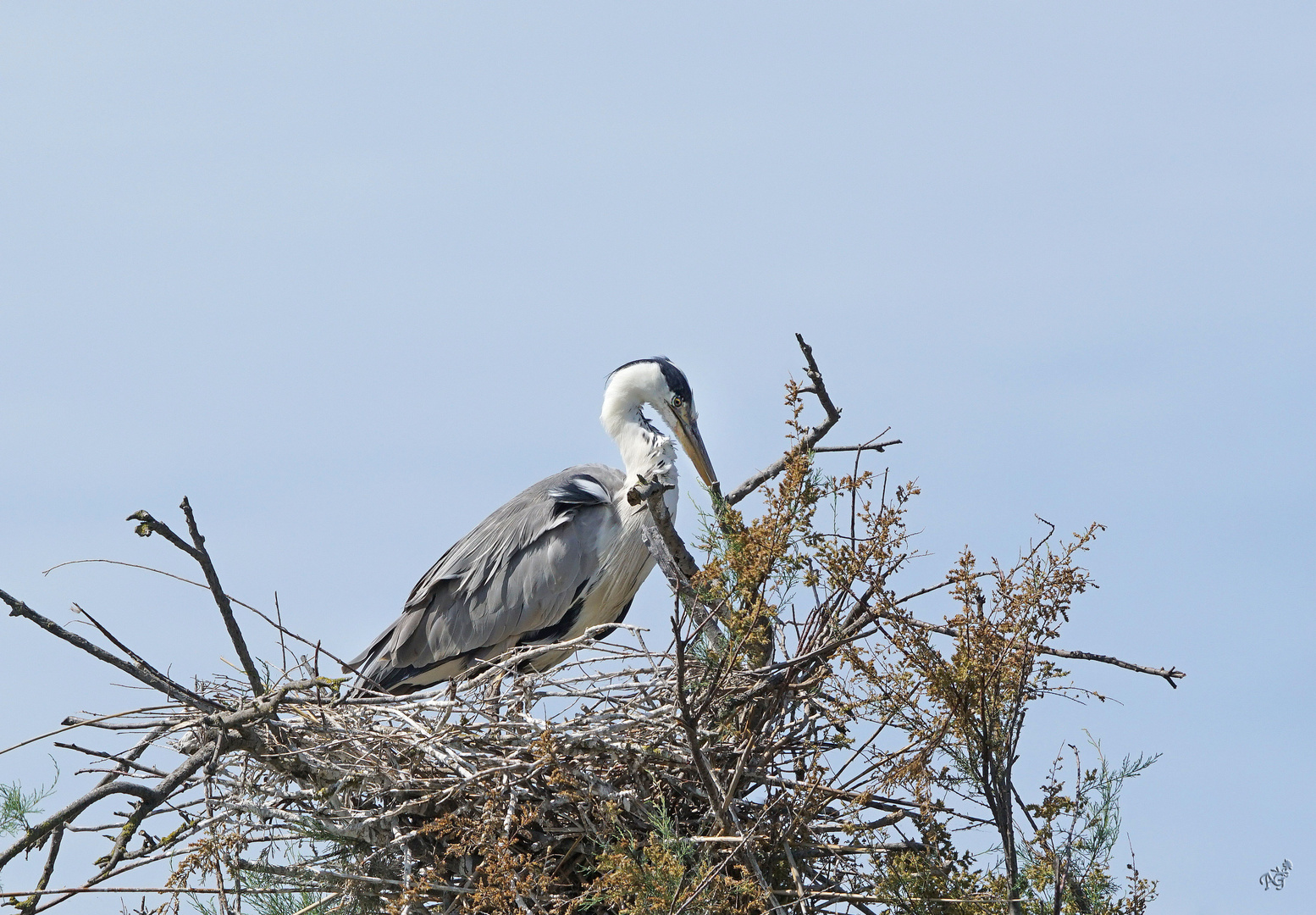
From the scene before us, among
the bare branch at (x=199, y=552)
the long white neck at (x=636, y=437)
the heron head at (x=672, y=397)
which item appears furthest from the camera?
the heron head at (x=672, y=397)

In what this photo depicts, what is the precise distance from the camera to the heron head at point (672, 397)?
7055mm

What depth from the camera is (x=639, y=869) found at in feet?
11.5

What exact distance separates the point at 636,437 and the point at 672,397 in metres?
0.30

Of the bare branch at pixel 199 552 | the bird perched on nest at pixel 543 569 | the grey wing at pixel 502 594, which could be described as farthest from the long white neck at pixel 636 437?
the bare branch at pixel 199 552

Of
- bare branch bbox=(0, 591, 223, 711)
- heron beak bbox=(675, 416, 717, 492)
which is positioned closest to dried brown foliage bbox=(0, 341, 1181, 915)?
bare branch bbox=(0, 591, 223, 711)

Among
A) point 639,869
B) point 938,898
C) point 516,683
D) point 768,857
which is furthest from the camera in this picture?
point 516,683

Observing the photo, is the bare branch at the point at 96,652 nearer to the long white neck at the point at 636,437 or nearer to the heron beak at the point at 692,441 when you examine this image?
the long white neck at the point at 636,437

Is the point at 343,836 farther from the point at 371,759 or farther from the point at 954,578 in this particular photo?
the point at 954,578

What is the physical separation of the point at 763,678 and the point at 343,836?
1.54m

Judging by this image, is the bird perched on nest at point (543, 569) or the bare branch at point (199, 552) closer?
the bare branch at point (199, 552)

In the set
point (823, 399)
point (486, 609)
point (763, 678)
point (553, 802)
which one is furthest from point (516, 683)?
point (486, 609)

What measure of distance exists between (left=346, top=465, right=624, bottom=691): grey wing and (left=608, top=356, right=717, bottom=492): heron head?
54 cm

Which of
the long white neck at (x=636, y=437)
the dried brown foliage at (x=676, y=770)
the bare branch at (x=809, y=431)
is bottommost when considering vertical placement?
the dried brown foliage at (x=676, y=770)

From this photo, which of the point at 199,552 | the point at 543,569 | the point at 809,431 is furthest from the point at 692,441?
the point at 199,552
